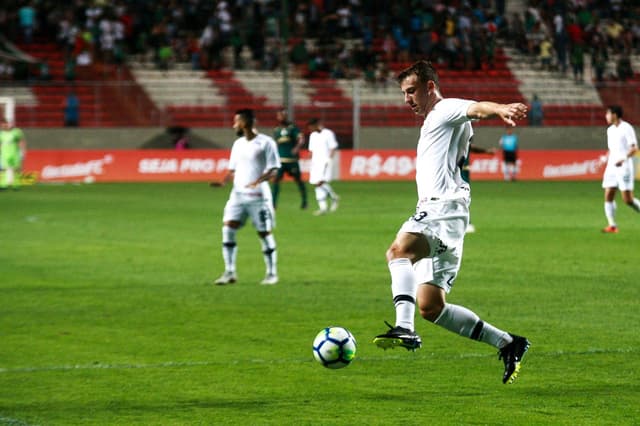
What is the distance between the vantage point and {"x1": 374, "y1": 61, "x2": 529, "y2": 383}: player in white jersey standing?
332 inches

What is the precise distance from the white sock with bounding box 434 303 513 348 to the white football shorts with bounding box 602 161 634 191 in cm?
1492

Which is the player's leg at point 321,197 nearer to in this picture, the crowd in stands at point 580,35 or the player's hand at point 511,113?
the crowd in stands at point 580,35

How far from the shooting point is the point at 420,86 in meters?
8.61

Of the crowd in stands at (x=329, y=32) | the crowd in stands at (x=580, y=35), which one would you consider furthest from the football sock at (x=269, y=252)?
the crowd in stands at (x=580, y=35)

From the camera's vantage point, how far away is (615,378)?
30.9 feet

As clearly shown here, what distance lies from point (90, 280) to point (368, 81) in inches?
1225

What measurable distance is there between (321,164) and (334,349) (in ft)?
69.1

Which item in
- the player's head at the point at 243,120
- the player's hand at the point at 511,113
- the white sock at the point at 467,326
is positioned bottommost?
the white sock at the point at 467,326

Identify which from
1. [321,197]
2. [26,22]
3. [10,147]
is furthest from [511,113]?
[26,22]

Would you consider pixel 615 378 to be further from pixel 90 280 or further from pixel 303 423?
pixel 90 280

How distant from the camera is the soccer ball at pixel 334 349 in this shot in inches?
346

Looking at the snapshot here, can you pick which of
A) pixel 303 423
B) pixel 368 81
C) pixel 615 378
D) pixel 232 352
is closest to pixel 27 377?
pixel 232 352

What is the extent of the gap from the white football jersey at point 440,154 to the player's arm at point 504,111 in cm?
43

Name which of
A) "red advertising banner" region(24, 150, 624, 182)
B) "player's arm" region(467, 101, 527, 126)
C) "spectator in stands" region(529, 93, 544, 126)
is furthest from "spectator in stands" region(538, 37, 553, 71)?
"player's arm" region(467, 101, 527, 126)
